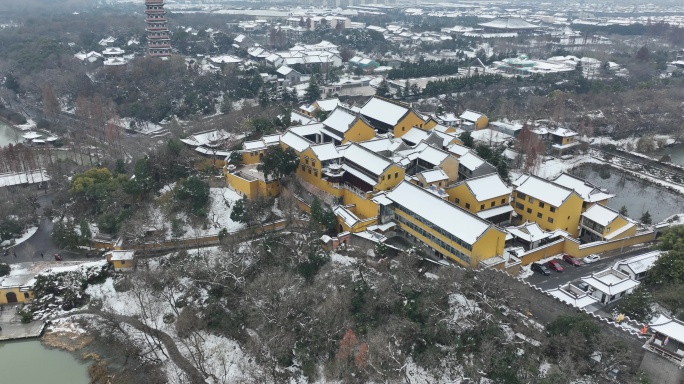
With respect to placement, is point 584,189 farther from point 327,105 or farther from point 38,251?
point 38,251

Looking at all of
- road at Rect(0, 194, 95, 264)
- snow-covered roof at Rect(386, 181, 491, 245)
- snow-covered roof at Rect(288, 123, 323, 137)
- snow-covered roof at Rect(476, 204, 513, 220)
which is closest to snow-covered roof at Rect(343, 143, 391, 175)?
snow-covered roof at Rect(386, 181, 491, 245)

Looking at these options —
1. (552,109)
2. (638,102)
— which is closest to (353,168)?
(552,109)

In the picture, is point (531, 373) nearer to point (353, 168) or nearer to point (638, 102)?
point (353, 168)

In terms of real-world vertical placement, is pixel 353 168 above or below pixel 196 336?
above

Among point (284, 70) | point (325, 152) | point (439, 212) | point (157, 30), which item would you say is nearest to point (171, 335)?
point (325, 152)

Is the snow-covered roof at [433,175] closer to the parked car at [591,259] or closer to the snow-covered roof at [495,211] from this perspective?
the snow-covered roof at [495,211]
